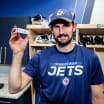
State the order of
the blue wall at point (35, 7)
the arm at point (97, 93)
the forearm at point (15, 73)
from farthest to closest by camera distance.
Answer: the blue wall at point (35, 7) → the arm at point (97, 93) → the forearm at point (15, 73)

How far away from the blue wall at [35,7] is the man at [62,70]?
1054 mm

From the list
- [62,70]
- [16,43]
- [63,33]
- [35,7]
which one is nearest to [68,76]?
[62,70]

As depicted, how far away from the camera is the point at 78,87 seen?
968 millimetres

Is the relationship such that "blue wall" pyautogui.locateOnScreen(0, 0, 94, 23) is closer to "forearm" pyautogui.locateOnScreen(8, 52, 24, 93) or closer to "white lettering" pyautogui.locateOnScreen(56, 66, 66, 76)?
"white lettering" pyautogui.locateOnScreen(56, 66, 66, 76)

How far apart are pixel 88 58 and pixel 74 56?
0.11 m

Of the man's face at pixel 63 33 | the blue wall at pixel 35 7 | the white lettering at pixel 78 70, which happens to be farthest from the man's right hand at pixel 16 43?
the blue wall at pixel 35 7

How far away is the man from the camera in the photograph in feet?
3.13

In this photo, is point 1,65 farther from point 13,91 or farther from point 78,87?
point 78,87

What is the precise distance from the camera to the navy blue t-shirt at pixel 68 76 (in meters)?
0.97

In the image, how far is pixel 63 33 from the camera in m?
1.00

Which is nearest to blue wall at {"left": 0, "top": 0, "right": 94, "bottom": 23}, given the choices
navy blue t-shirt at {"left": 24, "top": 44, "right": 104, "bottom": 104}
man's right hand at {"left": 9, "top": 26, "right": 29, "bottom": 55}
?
navy blue t-shirt at {"left": 24, "top": 44, "right": 104, "bottom": 104}

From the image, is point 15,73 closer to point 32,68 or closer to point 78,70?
point 32,68

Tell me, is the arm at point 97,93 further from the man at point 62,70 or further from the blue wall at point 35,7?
the blue wall at point 35,7

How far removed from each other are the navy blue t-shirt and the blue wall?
3.74 feet
